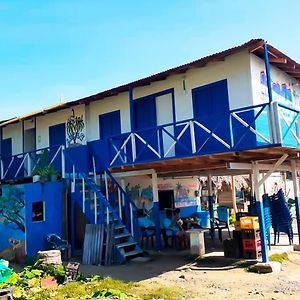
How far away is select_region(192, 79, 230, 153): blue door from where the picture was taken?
33.2 ft

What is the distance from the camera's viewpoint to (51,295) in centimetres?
755

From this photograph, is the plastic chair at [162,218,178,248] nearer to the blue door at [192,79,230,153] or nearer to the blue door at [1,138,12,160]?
the blue door at [192,79,230,153]

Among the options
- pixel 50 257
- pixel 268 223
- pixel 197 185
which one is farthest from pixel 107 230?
pixel 197 185

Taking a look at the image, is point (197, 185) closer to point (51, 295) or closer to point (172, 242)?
point (172, 242)

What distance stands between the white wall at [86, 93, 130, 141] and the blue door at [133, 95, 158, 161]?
0.42m

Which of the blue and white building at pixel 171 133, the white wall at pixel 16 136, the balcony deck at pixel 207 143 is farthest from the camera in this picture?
the white wall at pixel 16 136

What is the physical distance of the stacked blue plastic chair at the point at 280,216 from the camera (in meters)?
12.6

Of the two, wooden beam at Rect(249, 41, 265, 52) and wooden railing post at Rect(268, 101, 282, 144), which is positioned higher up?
wooden beam at Rect(249, 41, 265, 52)

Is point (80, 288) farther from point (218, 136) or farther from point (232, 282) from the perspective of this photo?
point (218, 136)

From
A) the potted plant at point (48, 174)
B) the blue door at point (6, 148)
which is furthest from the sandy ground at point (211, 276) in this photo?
the blue door at point (6, 148)

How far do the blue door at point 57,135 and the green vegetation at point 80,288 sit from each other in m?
7.58

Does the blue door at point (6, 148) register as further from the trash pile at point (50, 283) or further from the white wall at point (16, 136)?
the trash pile at point (50, 283)

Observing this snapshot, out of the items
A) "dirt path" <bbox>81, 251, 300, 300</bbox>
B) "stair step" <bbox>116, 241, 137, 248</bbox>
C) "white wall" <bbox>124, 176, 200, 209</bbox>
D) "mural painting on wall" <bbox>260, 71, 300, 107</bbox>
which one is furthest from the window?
"mural painting on wall" <bbox>260, 71, 300, 107</bbox>

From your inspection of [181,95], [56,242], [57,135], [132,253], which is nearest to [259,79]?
[181,95]
